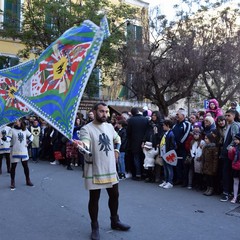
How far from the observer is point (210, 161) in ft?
25.7

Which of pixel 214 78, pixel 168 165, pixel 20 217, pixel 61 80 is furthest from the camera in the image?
pixel 214 78

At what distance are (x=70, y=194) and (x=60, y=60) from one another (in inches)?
153

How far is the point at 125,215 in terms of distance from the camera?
20.5ft

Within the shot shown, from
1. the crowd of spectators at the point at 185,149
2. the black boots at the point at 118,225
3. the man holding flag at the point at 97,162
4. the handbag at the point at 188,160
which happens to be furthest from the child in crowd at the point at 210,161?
the man holding flag at the point at 97,162

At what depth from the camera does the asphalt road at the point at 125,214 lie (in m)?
5.23

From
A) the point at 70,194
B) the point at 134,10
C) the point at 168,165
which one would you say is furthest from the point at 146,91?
the point at 70,194

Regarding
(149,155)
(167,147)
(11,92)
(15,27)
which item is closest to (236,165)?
(167,147)

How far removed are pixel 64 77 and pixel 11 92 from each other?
161 centimetres

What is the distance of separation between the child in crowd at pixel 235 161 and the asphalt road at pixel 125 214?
34 centimetres

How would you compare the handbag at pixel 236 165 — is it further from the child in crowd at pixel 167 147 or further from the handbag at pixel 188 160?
the child in crowd at pixel 167 147

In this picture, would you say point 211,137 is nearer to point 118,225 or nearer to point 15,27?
point 118,225

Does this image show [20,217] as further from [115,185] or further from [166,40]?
[166,40]

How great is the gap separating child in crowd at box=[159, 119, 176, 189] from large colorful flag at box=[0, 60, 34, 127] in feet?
13.6

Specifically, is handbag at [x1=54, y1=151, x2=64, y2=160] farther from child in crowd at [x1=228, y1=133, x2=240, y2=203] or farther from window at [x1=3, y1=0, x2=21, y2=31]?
window at [x1=3, y1=0, x2=21, y2=31]
